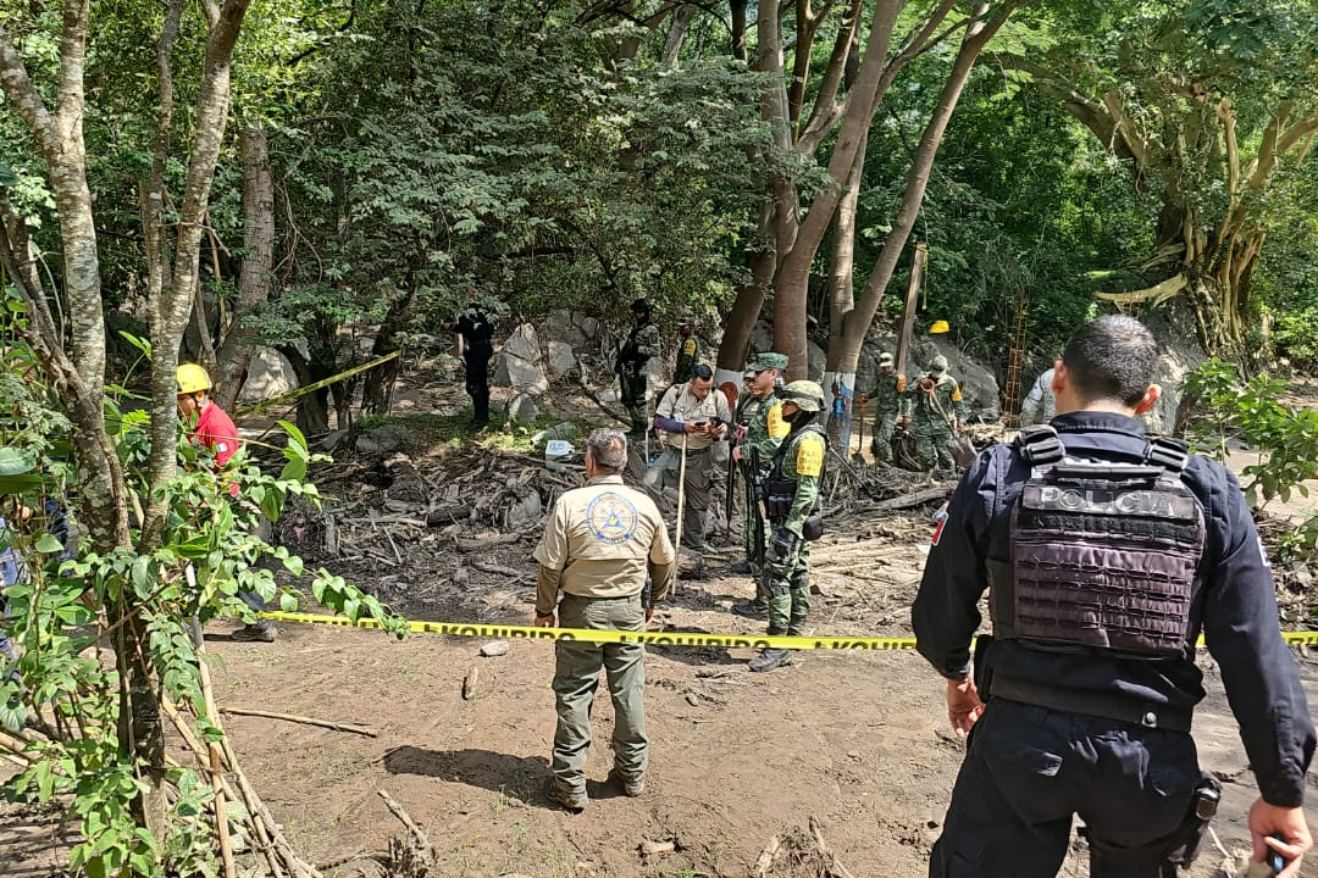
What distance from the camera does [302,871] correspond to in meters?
3.19

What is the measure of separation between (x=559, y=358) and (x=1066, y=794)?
14.3m

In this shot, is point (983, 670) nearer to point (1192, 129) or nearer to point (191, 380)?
point (191, 380)

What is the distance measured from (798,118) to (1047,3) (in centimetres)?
336

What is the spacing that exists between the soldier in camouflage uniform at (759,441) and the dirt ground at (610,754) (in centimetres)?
34

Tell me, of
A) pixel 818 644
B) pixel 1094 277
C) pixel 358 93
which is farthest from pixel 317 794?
pixel 1094 277

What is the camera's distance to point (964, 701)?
98.5 inches

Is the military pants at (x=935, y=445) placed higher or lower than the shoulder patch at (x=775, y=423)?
lower

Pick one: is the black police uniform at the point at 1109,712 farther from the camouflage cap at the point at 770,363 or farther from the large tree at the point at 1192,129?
the large tree at the point at 1192,129

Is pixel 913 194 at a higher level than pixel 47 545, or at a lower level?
higher

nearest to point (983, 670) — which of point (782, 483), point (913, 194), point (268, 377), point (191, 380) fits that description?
point (782, 483)

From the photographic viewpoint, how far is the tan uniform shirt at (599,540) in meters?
A: 3.91

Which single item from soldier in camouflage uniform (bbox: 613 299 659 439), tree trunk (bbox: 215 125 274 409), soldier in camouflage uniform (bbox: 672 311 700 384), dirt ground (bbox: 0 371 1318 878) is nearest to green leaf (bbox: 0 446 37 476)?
dirt ground (bbox: 0 371 1318 878)

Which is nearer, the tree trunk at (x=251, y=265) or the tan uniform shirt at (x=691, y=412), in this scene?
Answer: the tree trunk at (x=251, y=265)

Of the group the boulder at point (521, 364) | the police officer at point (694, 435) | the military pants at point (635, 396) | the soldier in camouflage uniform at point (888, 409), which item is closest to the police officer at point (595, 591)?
the police officer at point (694, 435)
